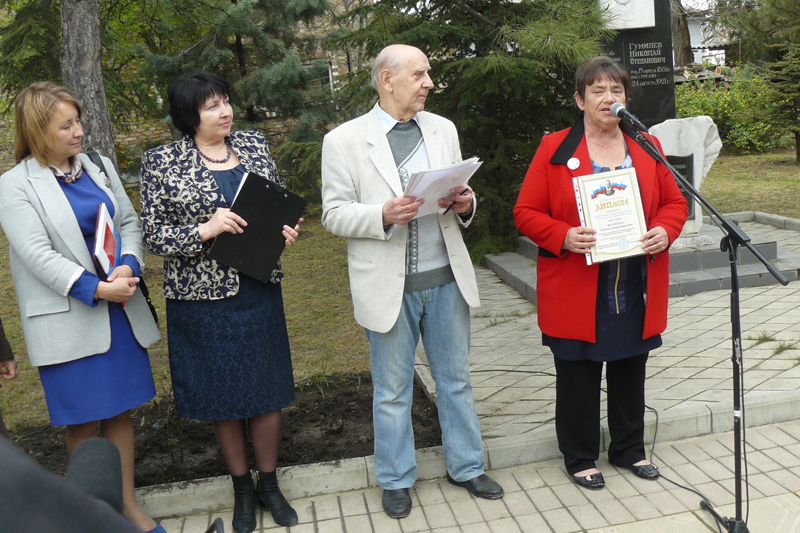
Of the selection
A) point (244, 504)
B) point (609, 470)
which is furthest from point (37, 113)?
point (609, 470)

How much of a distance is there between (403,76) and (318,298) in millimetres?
5319

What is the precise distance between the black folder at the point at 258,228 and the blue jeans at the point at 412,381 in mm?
643

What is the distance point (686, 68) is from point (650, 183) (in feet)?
69.8

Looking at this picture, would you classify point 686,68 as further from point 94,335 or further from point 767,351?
point 94,335

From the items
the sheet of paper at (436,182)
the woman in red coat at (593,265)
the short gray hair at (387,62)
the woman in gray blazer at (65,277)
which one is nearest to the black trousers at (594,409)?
the woman in red coat at (593,265)

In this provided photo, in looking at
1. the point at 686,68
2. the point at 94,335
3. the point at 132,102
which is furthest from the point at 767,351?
the point at 686,68

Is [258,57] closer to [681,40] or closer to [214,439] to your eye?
[214,439]

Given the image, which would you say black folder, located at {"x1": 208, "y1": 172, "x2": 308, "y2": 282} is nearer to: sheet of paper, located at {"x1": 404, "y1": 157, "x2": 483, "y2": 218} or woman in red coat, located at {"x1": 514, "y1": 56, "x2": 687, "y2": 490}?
sheet of paper, located at {"x1": 404, "y1": 157, "x2": 483, "y2": 218}

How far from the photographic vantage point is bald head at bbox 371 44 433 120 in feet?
10.5

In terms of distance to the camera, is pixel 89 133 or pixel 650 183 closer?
pixel 650 183

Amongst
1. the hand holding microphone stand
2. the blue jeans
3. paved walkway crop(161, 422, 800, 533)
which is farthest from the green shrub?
the blue jeans

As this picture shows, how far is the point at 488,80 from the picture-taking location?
8211 mm

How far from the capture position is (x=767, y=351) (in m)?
5.20

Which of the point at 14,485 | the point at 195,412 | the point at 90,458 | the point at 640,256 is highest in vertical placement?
the point at 14,485
